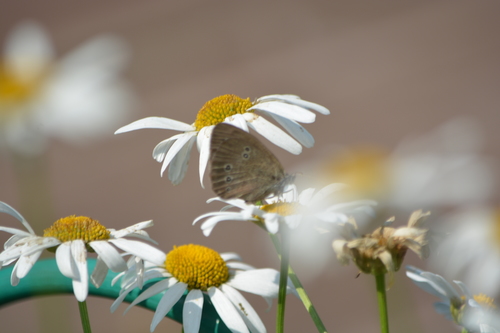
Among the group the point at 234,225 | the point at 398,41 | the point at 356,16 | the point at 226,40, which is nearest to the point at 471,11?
the point at 398,41

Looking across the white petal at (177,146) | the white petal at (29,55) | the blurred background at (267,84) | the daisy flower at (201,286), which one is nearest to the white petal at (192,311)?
the daisy flower at (201,286)

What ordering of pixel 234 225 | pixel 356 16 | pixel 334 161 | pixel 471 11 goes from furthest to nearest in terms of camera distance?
pixel 356 16 < pixel 471 11 < pixel 234 225 < pixel 334 161

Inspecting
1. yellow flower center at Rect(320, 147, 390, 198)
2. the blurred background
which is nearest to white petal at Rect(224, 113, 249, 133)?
yellow flower center at Rect(320, 147, 390, 198)

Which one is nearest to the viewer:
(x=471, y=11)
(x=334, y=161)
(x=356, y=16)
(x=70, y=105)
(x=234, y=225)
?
(x=70, y=105)

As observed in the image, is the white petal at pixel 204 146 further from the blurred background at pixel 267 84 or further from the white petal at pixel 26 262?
the blurred background at pixel 267 84

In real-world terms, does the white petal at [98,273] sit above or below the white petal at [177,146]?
below

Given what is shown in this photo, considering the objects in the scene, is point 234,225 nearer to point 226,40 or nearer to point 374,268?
point 226,40

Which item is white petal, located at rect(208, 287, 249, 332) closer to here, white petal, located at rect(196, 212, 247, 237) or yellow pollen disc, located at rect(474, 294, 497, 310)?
white petal, located at rect(196, 212, 247, 237)
